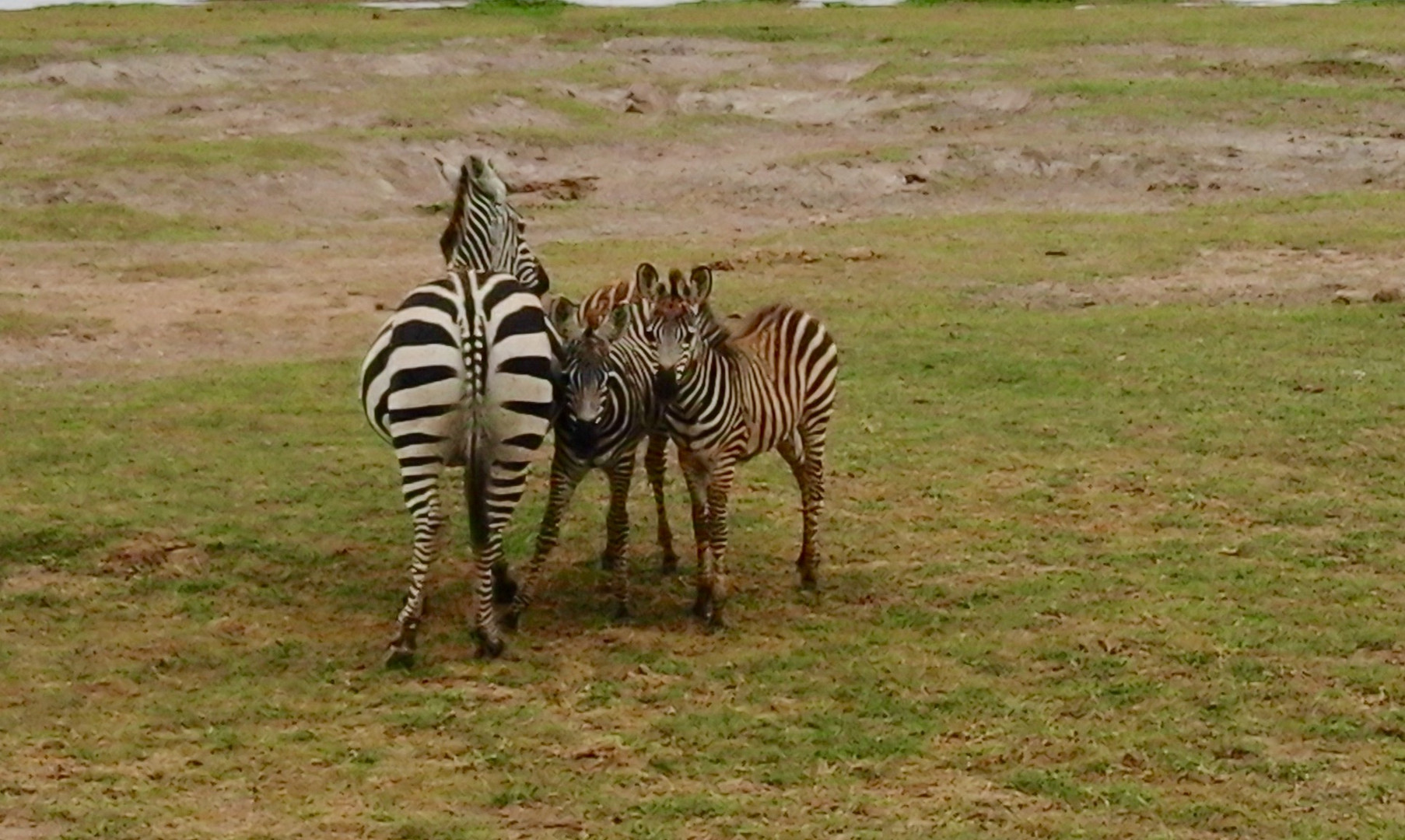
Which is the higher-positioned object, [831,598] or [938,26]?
[938,26]

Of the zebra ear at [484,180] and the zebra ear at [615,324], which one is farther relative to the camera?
the zebra ear at [484,180]

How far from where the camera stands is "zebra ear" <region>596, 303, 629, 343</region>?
24.7 feet

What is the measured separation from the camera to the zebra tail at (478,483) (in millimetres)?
7145

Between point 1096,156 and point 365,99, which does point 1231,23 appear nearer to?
point 1096,156

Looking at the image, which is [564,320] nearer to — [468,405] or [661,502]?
[468,405]

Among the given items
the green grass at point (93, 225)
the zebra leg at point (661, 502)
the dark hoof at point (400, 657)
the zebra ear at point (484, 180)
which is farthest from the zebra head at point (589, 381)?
the green grass at point (93, 225)

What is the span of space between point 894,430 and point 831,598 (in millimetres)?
2641

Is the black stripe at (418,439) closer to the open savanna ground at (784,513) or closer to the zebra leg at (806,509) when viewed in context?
the open savanna ground at (784,513)

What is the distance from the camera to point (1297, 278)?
14.5m

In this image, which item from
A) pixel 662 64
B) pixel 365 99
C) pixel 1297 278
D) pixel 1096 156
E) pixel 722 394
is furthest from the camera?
pixel 662 64

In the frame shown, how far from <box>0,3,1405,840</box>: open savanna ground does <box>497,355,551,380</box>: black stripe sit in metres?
1.07

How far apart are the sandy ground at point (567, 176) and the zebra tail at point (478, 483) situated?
5.58 meters

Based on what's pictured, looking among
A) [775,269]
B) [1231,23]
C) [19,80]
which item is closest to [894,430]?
[775,269]

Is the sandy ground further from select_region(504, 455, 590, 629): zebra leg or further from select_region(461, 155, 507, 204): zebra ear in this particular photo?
select_region(504, 455, 590, 629): zebra leg
